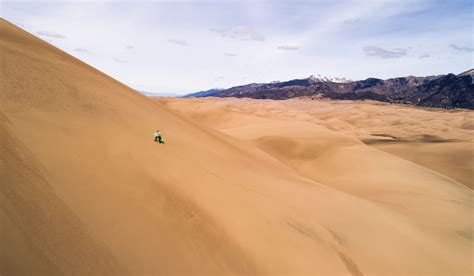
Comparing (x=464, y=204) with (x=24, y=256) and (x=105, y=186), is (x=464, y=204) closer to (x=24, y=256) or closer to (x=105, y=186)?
(x=105, y=186)

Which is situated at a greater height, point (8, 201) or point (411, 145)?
point (8, 201)

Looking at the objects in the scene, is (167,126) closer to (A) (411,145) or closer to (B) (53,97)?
(B) (53,97)

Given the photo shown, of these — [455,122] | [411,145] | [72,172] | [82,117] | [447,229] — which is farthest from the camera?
[455,122]

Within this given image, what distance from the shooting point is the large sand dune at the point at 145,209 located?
395 centimetres

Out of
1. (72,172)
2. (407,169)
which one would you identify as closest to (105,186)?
(72,172)

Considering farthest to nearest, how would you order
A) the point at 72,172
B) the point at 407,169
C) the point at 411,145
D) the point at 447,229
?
the point at 411,145 → the point at 407,169 → the point at 447,229 → the point at 72,172

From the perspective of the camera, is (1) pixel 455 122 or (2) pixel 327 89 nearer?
(1) pixel 455 122

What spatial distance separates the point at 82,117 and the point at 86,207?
108 inches

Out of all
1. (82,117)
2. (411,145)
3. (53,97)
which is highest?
(53,97)

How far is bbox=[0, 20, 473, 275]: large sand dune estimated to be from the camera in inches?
155

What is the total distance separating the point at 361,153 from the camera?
75.1ft

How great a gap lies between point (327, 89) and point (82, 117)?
665ft

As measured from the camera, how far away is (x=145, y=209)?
496cm

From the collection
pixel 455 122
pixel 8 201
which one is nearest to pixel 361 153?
pixel 8 201
